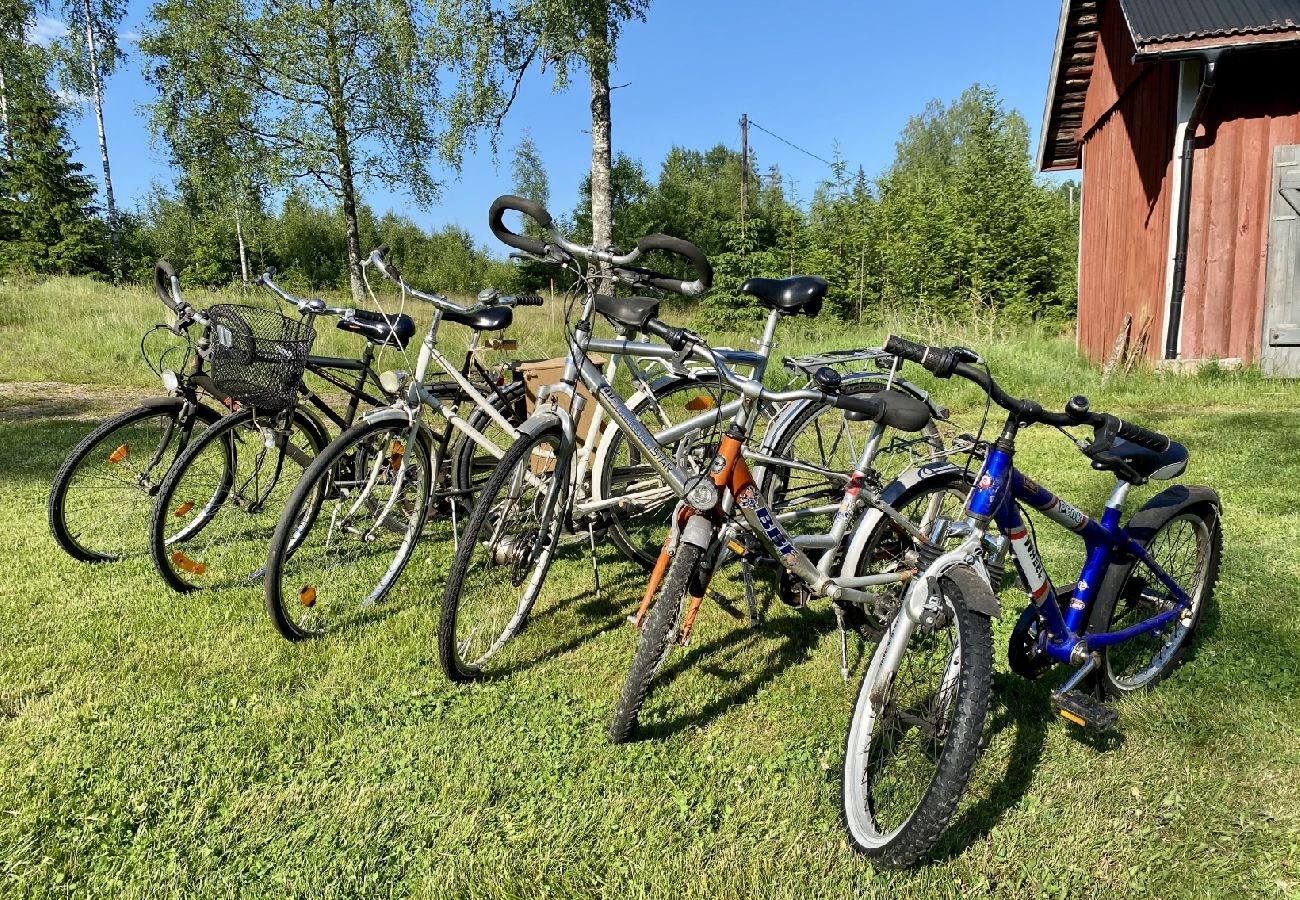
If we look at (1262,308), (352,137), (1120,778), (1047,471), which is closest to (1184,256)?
(1262,308)

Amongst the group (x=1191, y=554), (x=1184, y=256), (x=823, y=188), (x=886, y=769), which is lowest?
(x=886, y=769)

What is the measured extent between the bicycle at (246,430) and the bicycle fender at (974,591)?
2.36 metres

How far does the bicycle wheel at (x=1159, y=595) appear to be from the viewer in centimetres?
250

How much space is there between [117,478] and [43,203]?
28.6 metres

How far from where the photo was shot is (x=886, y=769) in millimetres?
2025

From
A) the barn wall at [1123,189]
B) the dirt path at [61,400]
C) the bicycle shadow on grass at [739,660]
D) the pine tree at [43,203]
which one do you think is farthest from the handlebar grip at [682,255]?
the pine tree at [43,203]

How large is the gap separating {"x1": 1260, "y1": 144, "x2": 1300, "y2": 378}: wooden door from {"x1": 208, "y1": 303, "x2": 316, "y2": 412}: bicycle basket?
340 inches

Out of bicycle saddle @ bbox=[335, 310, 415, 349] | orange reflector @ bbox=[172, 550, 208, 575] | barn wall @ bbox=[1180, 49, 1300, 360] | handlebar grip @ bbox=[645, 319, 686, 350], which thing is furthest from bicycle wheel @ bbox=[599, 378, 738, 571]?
barn wall @ bbox=[1180, 49, 1300, 360]

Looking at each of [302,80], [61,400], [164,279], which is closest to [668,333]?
[164,279]

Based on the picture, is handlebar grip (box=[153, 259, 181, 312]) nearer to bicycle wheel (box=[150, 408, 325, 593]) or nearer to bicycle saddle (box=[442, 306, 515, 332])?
bicycle wheel (box=[150, 408, 325, 593])

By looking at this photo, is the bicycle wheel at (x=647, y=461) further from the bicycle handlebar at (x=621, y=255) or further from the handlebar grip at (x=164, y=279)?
the handlebar grip at (x=164, y=279)

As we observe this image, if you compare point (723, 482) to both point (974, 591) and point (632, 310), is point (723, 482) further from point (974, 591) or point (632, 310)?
point (974, 591)

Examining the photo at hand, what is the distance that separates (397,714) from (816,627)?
1.66 metres

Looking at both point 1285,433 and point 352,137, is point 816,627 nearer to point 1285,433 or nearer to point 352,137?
point 1285,433
